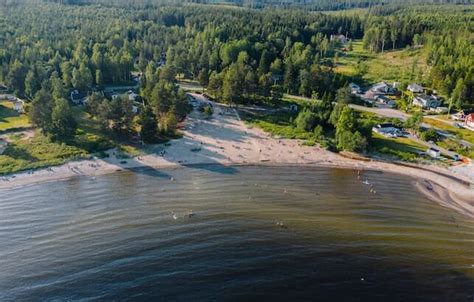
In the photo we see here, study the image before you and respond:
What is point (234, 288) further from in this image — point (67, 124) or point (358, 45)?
point (358, 45)

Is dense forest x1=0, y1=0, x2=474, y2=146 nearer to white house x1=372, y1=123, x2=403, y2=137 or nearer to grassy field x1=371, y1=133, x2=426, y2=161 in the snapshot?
white house x1=372, y1=123, x2=403, y2=137

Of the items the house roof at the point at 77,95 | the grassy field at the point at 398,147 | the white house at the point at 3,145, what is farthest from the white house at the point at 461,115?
the white house at the point at 3,145

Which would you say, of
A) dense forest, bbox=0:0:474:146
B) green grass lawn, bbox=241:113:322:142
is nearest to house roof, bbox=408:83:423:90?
dense forest, bbox=0:0:474:146

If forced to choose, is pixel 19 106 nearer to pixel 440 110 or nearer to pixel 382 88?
pixel 382 88

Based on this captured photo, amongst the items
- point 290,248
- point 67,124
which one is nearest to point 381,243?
point 290,248

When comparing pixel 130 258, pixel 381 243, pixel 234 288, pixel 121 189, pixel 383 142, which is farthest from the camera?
pixel 383 142

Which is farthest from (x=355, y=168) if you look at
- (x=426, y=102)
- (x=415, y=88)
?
(x=415, y=88)

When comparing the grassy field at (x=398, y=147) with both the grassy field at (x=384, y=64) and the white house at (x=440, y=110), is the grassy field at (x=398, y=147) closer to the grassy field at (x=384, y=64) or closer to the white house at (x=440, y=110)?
the white house at (x=440, y=110)
